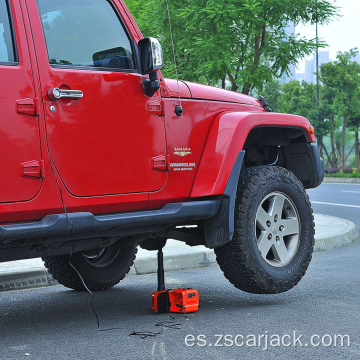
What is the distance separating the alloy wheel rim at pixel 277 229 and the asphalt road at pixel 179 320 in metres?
0.36

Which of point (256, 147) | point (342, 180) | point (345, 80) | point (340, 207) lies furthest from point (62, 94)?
point (345, 80)

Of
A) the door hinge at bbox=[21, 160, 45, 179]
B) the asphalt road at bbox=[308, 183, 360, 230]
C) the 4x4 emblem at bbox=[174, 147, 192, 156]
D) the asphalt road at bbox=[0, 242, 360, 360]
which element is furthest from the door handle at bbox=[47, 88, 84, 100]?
the asphalt road at bbox=[308, 183, 360, 230]

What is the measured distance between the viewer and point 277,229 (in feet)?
16.5

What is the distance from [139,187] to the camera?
4285mm

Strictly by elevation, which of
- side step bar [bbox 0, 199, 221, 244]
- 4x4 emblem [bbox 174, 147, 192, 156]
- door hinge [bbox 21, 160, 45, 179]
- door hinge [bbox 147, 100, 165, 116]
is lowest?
side step bar [bbox 0, 199, 221, 244]

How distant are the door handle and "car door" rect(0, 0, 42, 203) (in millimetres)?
117

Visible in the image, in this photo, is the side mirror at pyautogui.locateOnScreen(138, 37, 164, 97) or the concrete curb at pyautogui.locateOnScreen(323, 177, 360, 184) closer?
the side mirror at pyautogui.locateOnScreen(138, 37, 164, 97)

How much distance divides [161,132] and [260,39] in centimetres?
1174

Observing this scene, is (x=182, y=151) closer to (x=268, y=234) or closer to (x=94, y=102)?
(x=94, y=102)

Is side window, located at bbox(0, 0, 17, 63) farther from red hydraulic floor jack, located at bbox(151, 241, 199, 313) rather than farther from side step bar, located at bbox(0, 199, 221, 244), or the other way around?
red hydraulic floor jack, located at bbox(151, 241, 199, 313)

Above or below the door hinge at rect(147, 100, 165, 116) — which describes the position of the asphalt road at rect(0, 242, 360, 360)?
below

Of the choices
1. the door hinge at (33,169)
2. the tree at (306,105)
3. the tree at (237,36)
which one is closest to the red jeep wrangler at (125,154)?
the door hinge at (33,169)

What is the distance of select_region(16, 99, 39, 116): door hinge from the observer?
3658 mm

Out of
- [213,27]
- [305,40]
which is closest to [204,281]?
[213,27]
